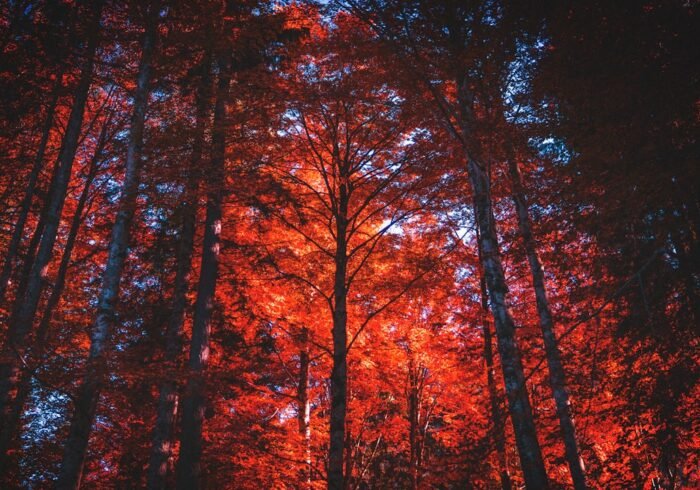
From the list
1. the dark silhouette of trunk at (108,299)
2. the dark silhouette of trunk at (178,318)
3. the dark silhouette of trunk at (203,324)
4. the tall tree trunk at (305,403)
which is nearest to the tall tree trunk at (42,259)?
the dark silhouette of trunk at (108,299)

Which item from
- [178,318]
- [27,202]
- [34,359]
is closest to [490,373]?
[178,318]

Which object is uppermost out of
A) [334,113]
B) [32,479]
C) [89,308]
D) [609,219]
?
[334,113]

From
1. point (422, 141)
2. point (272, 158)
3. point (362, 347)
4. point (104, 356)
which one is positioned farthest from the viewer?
point (362, 347)

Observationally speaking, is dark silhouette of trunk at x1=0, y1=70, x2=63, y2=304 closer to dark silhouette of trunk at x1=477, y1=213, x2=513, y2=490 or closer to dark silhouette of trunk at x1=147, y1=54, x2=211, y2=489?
dark silhouette of trunk at x1=147, y1=54, x2=211, y2=489

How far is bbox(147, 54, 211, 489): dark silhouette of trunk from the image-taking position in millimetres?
9570

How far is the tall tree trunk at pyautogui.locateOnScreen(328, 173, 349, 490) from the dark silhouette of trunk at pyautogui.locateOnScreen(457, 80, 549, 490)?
336 centimetres

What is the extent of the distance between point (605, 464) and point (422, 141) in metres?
7.62

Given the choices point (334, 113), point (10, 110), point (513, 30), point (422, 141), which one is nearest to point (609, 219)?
point (513, 30)

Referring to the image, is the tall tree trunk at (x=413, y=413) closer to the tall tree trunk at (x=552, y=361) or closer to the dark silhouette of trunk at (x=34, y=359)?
the tall tree trunk at (x=552, y=361)

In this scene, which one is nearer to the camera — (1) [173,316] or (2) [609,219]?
(2) [609,219]

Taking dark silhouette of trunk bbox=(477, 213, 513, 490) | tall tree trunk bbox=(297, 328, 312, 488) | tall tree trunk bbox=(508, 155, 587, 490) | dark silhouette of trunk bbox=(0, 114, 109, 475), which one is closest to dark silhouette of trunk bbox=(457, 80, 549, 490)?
tall tree trunk bbox=(508, 155, 587, 490)

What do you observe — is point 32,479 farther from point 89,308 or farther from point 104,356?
point 104,356

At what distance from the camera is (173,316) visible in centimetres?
1080

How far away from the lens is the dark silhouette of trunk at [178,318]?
31.4 ft
